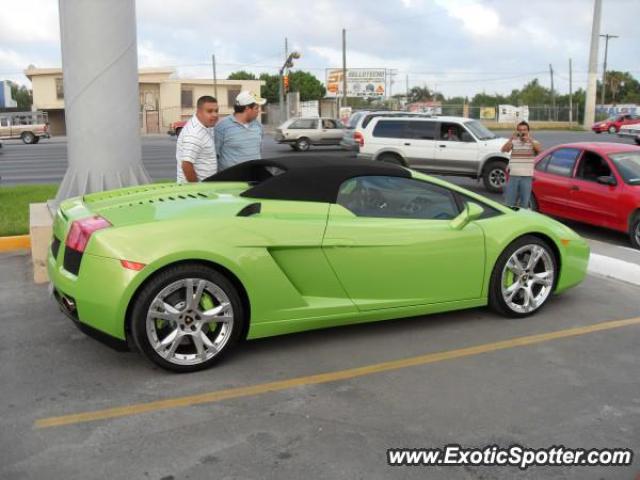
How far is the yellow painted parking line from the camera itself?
357 centimetres

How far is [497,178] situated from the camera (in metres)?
15.6

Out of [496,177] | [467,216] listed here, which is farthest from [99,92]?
[496,177]

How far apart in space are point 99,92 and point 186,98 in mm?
60158

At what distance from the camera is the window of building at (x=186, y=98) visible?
211 feet

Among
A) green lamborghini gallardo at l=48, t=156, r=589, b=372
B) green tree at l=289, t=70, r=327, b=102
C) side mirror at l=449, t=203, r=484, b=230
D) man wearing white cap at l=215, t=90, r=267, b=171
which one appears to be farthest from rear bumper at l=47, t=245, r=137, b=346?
green tree at l=289, t=70, r=327, b=102

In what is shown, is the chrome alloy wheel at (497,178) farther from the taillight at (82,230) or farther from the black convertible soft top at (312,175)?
the taillight at (82,230)

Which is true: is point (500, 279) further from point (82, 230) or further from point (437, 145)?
point (437, 145)

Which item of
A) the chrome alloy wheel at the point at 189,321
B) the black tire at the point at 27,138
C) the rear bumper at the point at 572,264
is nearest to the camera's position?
the chrome alloy wheel at the point at 189,321

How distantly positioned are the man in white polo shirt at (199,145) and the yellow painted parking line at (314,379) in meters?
2.59

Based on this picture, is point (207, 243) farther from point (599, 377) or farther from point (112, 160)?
point (112, 160)

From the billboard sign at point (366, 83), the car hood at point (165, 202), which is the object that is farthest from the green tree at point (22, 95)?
the car hood at point (165, 202)

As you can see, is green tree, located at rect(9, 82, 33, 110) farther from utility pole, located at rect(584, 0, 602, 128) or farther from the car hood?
the car hood

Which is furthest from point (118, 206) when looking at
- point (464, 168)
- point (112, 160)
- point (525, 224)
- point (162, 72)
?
point (162, 72)

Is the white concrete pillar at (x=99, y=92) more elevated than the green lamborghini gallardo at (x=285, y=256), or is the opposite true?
the white concrete pillar at (x=99, y=92)
